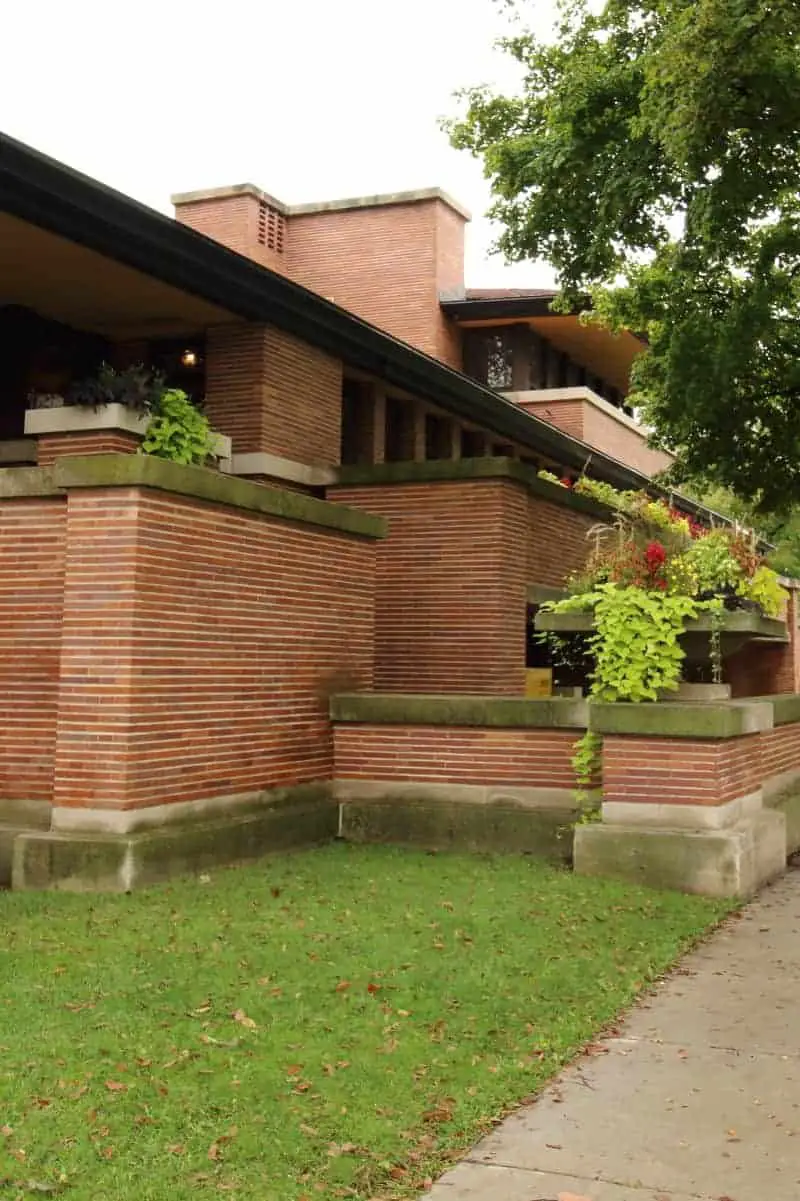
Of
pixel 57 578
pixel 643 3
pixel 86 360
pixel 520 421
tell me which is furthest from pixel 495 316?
pixel 57 578

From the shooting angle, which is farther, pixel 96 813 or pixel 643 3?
pixel 643 3

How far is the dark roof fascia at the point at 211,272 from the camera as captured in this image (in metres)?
9.84

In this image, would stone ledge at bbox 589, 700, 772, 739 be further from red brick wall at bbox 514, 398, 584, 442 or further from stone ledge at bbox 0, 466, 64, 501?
red brick wall at bbox 514, 398, 584, 442

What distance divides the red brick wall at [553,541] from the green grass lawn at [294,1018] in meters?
6.97

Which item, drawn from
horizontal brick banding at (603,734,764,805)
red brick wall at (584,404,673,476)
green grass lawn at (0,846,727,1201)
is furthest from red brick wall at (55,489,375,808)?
red brick wall at (584,404,673,476)

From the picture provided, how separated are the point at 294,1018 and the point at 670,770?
15.6 ft

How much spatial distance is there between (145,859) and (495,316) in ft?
58.8

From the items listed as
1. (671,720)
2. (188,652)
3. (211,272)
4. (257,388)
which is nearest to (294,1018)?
(188,652)

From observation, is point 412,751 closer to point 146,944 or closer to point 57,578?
point 57,578

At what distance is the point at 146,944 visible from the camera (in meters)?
6.91

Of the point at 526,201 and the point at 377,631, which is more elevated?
the point at 526,201

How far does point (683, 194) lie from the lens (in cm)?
1454

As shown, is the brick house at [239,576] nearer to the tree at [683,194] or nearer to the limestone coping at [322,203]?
the tree at [683,194]

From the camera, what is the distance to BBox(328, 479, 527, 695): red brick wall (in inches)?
560
